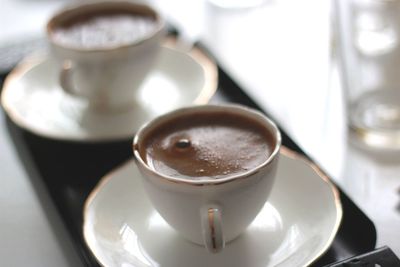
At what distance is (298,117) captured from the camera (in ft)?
2.68

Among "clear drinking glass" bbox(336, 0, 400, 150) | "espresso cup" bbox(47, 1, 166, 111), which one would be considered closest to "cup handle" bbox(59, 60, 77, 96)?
"espresso cup" bbox(47, 1, 166, 111)

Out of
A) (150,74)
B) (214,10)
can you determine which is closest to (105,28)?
(150,74)

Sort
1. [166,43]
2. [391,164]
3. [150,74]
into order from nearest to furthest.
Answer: [391,164] < [150,74] < [166,43]

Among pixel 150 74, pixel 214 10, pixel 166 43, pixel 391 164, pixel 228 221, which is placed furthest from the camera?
pixel 214 10

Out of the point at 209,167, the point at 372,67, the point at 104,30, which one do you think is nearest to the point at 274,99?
the point at 372,67

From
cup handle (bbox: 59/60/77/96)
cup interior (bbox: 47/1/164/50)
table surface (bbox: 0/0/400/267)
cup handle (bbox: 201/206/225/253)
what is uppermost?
cup interior (bbox: 47/1/164/50)

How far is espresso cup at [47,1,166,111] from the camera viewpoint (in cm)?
76

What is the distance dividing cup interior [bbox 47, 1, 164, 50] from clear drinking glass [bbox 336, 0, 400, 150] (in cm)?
23

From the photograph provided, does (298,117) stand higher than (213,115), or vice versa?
(213,115)

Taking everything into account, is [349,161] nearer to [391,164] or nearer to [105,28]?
[391,164]

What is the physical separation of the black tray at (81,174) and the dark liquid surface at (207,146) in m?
0.10

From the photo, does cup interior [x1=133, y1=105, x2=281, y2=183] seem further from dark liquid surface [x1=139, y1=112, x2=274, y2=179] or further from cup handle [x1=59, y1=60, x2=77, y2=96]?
cup handle [x1=59, y1=60, x2=77, y2=96]

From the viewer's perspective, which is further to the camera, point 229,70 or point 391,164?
point 229,70

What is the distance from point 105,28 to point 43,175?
0.21 meters
